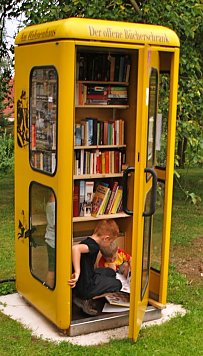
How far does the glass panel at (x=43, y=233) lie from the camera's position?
14.8 feet

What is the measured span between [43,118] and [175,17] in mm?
2650

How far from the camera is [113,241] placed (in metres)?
5.03

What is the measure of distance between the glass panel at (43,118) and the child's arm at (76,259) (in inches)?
27.2

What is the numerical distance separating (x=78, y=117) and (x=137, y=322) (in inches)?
81.2

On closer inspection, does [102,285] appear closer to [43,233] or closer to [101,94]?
[43,233]

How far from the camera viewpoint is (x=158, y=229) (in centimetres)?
496

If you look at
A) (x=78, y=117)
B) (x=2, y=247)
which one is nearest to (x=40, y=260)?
(x=78, y=117)

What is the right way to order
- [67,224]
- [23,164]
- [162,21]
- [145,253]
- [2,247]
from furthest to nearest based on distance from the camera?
[2,247]
[162,21]
[23,164]
[145,253]
[67,224]

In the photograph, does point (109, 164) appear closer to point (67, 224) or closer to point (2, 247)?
point (67, 224)

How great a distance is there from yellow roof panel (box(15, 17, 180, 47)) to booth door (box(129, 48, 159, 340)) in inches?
6.8

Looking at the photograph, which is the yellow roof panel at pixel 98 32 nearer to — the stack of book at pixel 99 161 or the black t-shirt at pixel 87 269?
the stack of book at pixel 99 161

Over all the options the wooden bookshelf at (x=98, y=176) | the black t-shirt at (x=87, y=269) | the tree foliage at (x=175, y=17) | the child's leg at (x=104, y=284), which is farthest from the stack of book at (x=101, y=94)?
the child's leg at (x=104, y=284)

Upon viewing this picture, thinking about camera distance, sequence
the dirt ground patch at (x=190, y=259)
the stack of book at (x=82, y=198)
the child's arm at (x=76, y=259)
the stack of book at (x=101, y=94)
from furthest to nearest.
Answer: the dirt ground patch at (x=190, y=259) → the stack of book at (x=82, y=198) → the stack of book at (x=101, y=94) → the child's arm at (x=76, y=259)

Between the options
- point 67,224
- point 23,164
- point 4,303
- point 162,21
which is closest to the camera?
point 67,224
